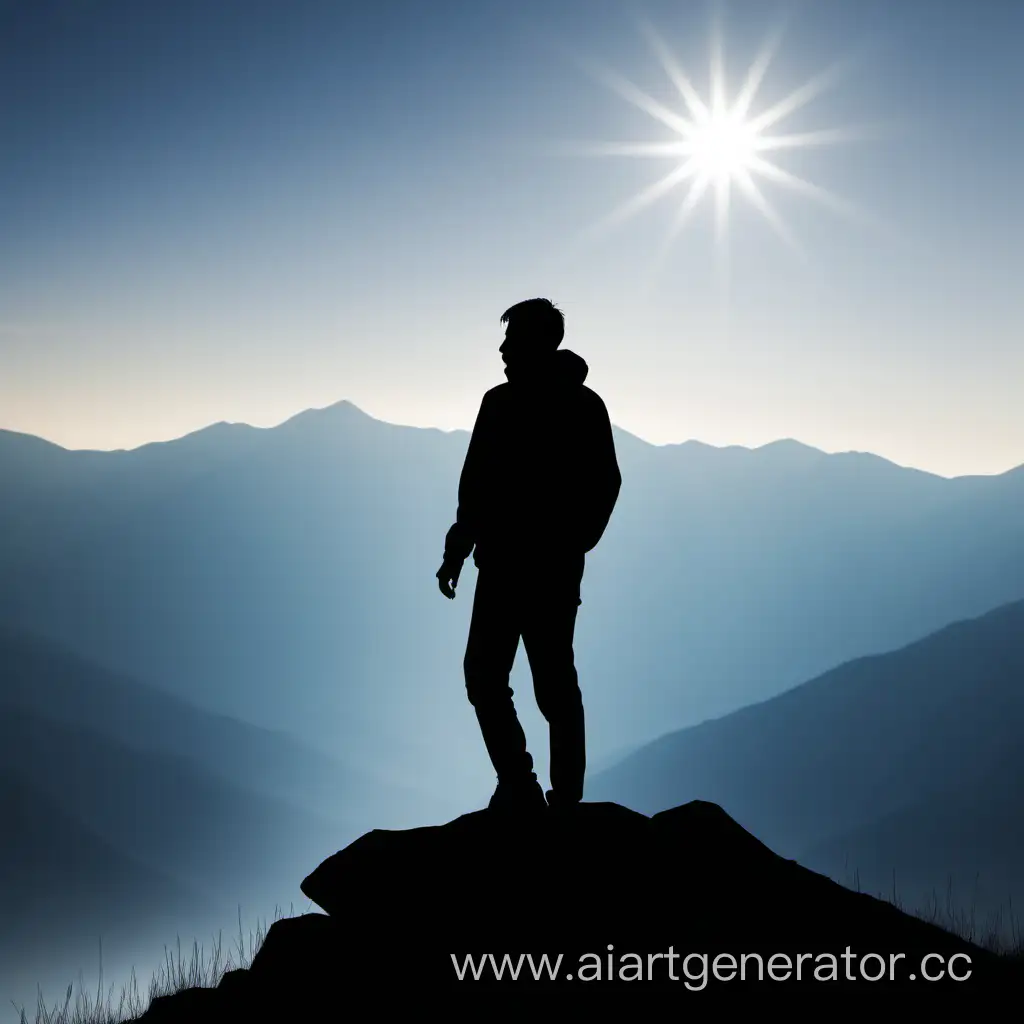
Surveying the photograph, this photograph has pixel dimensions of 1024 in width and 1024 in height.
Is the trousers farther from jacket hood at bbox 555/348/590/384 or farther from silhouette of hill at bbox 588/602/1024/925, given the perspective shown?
silhouette of hill at bbox 588/602/1024/925

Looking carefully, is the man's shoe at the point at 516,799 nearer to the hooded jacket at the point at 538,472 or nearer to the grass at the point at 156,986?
the hooded jacket at the point at 538,472

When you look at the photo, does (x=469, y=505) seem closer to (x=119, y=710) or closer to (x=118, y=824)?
(x=118, y=824)

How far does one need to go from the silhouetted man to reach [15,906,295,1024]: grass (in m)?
Result: 2.66

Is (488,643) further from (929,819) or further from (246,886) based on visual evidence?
(246,886)

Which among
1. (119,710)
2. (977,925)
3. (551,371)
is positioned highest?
(119,710)

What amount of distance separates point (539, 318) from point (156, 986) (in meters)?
6.63

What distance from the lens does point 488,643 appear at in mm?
6469

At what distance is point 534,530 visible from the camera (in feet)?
21.1

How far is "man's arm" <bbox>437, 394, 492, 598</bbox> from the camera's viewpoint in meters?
6.64

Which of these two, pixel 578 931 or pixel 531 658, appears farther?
pixel 531 658

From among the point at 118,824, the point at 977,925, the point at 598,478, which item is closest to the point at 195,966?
the point at 598,478

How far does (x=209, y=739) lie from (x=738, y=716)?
11227 centimetres

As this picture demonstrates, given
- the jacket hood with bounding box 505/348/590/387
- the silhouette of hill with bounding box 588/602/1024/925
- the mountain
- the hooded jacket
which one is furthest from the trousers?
the mountain

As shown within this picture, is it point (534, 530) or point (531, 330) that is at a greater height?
point (531, 330)
